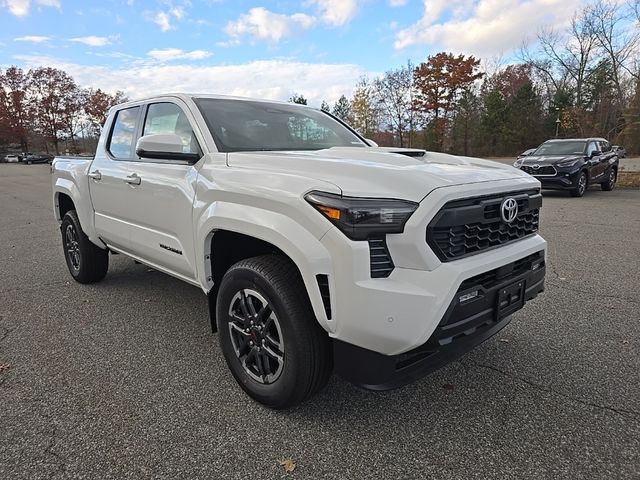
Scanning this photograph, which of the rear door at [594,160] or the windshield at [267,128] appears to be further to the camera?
the rear door at [594,160]

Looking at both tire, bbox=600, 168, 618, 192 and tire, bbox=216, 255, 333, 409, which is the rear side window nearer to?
tire, bbox=216, 255, 333, 409

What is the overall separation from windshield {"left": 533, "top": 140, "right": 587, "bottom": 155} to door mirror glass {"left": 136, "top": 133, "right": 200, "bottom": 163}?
12672 mm

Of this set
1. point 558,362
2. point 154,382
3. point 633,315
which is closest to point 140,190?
point 154,382

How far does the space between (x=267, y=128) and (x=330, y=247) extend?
1666 millimetres

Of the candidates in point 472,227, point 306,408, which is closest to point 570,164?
point 472,227

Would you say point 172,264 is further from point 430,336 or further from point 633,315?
point 633,315

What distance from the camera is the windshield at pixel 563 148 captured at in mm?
12711

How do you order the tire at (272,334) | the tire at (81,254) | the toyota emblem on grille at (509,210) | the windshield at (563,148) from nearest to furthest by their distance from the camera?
the tire at (272,334)
the toyota emblem on grille at (509,210)
the tire at (81,254)
the windshield at (563,148)

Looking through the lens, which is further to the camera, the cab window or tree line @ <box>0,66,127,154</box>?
tree line @ <box>0,66,127,154</box>

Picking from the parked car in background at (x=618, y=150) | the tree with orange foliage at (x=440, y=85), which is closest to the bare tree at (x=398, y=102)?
the tree with orange foliage at (x=440, y=85)

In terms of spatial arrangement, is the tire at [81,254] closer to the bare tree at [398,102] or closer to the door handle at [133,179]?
the door handle at [133,179]

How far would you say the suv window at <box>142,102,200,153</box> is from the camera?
3086 mm

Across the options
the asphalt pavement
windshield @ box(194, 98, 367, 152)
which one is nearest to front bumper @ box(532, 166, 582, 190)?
the asphalt pavement

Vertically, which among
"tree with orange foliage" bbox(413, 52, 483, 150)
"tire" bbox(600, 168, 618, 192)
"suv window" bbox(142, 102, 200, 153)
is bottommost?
"tire" bbox(600, 168, 618, 192)
